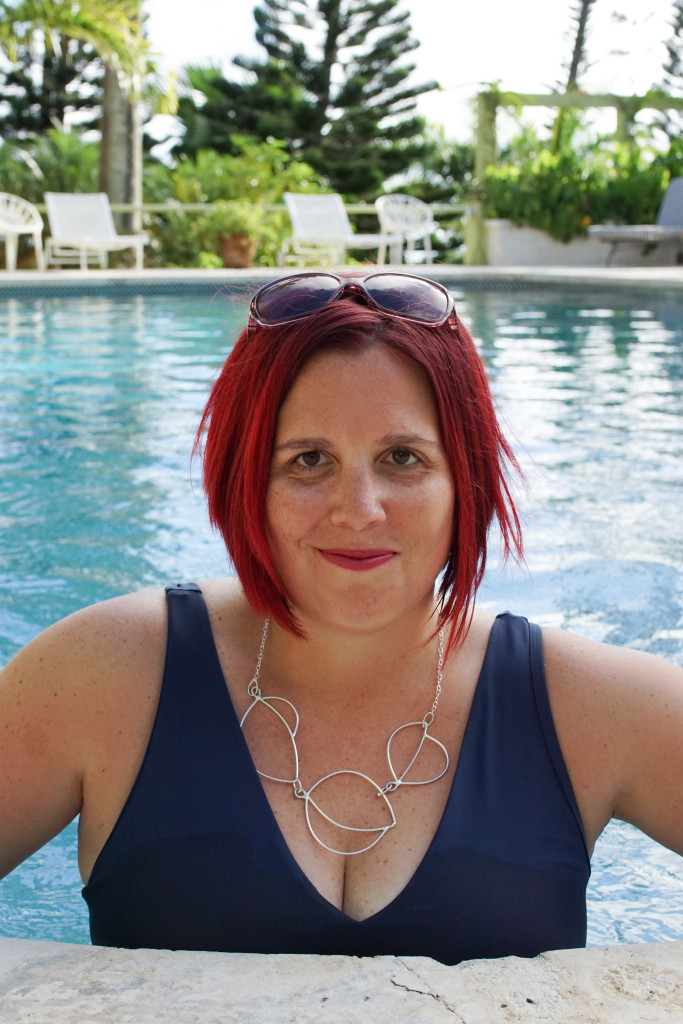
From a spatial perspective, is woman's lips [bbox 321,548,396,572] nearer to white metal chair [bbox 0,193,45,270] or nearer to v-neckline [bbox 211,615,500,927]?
v-neckline [bbox 211,615,500,927]

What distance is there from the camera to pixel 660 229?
1408cm

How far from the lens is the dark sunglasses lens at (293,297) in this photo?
1.28 meters

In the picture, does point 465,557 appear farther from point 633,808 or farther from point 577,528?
point 577,528

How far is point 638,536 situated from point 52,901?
2.64 m

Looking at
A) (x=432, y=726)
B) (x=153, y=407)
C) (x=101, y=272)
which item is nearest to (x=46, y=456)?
(x=153, y=407)

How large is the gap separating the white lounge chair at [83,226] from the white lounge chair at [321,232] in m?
1.92

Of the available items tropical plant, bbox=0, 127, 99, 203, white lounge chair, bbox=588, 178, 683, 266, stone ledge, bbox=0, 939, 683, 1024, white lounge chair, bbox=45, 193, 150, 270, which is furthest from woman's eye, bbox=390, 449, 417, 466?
tropical plant, bbox=0, 127, 99, 203

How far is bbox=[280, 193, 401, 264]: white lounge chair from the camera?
1355cm

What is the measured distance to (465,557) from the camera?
135 centimetres

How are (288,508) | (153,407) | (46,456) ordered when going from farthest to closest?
(153,407) < (46,456) < (288,508)

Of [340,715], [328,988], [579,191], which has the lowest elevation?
[328,988]

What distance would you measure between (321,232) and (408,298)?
42.2ft

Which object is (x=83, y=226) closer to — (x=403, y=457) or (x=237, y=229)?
(x=237, y=229)

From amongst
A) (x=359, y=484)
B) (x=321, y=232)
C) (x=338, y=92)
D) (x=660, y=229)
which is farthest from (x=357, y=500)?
(x=338, y=92)
